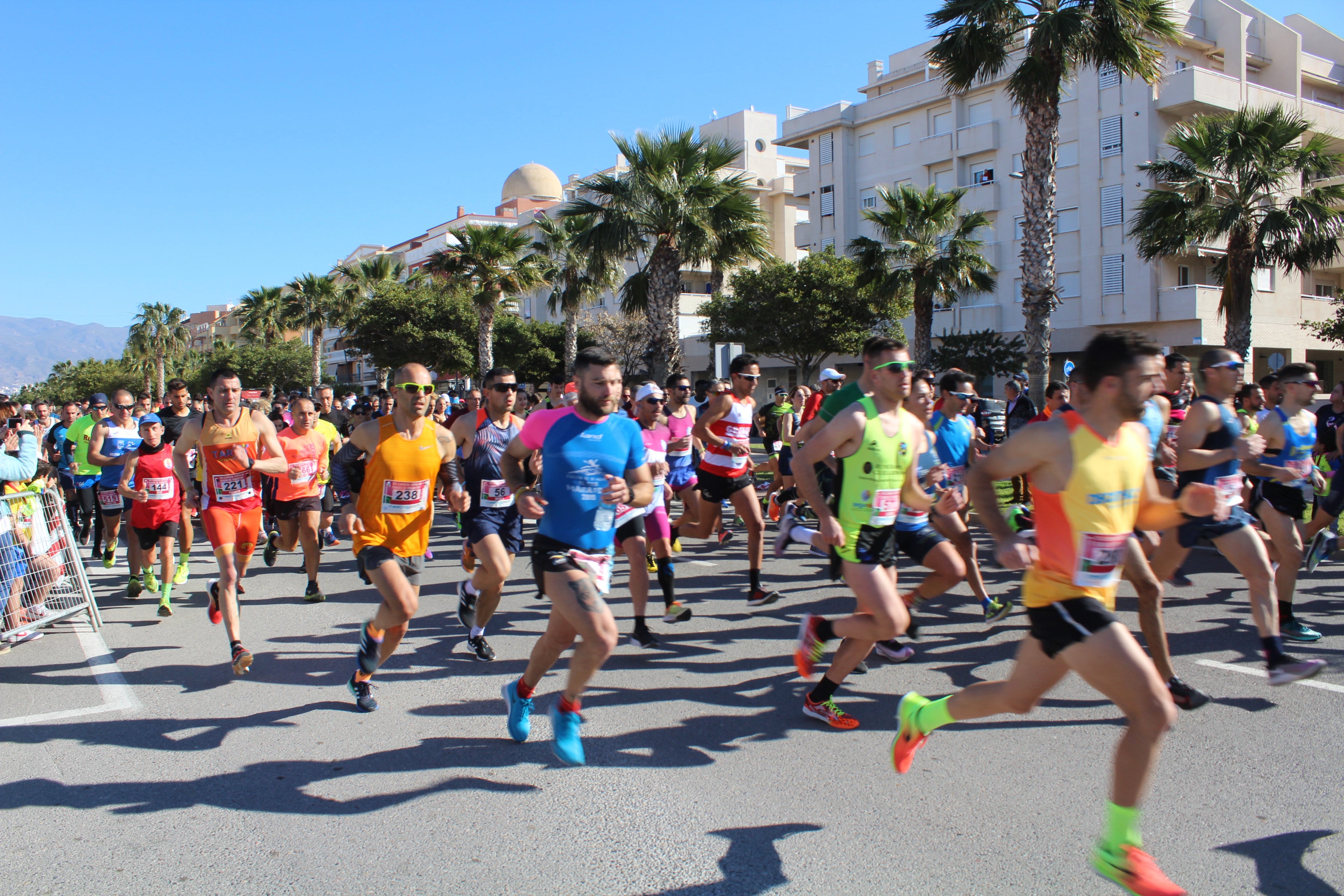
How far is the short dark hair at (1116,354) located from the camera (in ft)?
10.4

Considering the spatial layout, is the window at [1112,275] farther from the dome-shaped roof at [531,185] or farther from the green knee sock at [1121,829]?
the dome-shaped roof at [531,185]

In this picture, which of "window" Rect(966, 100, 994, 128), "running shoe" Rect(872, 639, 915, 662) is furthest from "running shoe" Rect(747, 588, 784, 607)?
"window" Rect(966, 100, 994, 128)

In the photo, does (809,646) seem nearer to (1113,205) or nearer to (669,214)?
(669,214)

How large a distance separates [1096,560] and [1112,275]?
109 feet

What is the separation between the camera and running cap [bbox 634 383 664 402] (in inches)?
281

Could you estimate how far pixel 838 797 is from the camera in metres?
3.81

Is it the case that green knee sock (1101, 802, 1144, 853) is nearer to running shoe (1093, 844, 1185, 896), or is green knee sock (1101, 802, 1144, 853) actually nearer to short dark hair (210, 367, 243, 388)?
running shoe (1093, 844, 1185, 896)

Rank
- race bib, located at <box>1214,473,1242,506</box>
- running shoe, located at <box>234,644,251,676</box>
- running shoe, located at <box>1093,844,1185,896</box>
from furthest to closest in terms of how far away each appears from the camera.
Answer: running shoe, located at <box>234,644,251,676</box>, race bib, located at <box>1214,473,1242,506</box>, running shoe, located at <box>1093,844,1185,896</box>

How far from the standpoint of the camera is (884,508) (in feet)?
14.8

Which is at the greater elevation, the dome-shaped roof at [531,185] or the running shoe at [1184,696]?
the dome-shaped roof at [531,185]

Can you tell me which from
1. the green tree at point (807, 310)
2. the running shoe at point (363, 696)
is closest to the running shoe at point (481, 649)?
the running shoe at point (363, 696)

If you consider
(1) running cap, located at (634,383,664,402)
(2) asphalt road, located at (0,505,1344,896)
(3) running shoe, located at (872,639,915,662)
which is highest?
(1) running cap, located at (634,383,664,402)

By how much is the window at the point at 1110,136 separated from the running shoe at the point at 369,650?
1338 inches

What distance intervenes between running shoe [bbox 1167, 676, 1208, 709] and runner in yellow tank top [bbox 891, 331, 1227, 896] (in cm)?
185
